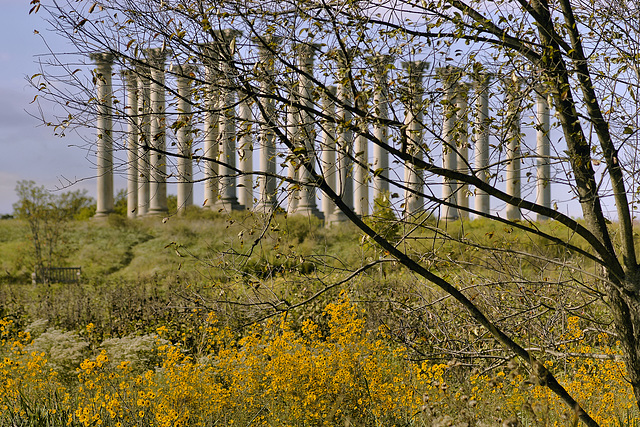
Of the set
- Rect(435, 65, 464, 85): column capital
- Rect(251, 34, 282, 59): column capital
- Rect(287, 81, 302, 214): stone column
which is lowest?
Rect(287, 81, 302, 214): stone column

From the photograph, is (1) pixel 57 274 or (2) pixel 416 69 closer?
(2) pixel 416 69

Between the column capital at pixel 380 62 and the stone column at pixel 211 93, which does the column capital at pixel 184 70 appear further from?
the column capital at pixel 380 62

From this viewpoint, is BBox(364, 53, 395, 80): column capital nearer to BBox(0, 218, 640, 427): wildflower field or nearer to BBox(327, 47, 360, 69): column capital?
BBox(327, 47, 360, 69): column capital

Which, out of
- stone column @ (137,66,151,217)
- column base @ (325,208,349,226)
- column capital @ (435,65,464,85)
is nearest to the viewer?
stone column @ (137,66,151,217)

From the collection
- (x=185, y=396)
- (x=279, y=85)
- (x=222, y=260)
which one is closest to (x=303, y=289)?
(x=222, y=260)

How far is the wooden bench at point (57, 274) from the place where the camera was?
2298 centimetres

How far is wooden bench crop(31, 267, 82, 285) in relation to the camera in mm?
22984

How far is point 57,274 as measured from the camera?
2370cm

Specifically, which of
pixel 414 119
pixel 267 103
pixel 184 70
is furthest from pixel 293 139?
pixel 184 70

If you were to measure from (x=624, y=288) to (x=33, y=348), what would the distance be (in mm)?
6853

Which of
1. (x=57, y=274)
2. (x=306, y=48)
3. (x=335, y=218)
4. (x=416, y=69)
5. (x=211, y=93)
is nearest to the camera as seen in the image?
(x=211, y=93)

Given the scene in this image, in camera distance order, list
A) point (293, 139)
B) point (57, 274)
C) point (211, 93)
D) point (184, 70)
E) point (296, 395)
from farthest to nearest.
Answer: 1. point (57, 274)
2. point (296, 395)
3. point (184, 70)
4. point (211, 93)
5. point (293, 139)

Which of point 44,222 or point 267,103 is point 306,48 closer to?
point 267,103

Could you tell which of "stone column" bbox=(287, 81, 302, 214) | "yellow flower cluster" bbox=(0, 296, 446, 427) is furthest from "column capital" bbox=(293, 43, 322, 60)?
"yellow flower cluster" bbox=(0, 296, 446, 427)
